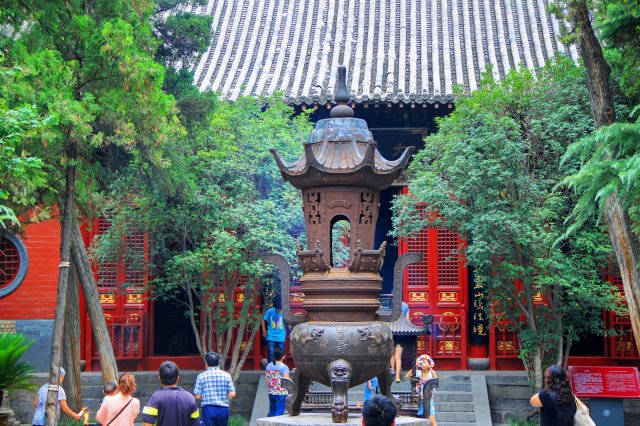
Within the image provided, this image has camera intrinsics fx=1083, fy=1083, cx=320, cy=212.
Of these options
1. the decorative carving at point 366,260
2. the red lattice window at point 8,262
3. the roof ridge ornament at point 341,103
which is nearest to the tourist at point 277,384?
the decorative carving at point 366,260

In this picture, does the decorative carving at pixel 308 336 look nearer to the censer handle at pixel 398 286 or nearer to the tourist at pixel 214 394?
the censer handle at pixel 398 286

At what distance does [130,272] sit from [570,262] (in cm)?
743

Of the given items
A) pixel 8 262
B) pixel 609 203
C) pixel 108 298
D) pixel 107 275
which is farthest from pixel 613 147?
pixel 8 262

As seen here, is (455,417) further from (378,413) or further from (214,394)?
(378,413)

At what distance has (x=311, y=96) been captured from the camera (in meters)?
18.9

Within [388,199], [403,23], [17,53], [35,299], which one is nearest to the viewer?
[17,53]

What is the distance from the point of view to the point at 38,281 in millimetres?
19156

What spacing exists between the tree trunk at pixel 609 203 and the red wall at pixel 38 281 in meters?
9.96

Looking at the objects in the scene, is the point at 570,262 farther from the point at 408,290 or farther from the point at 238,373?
the point at 238,373

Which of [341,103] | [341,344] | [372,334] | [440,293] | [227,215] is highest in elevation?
[341,103]

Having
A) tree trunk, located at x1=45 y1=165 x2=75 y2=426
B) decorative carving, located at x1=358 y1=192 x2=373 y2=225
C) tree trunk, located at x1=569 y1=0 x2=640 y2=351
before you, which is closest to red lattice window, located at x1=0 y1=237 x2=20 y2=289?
tree trunk, located at x1=45 y1=165 x2=75 y2=426

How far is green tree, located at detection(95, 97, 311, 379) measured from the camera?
16906 millimetres

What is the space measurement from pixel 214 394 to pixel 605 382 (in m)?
7.29

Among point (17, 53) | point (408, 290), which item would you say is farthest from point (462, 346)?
point (17, 53)
